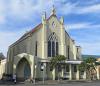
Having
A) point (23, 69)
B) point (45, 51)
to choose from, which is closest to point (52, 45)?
point (45, 51)

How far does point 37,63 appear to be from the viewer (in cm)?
6369

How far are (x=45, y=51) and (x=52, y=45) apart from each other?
3.07 meters

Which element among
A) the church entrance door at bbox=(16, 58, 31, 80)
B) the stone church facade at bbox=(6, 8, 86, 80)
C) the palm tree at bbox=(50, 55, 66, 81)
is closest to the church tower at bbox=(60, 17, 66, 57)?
the stone church facade at bbox=(6, 8, 86, 80)

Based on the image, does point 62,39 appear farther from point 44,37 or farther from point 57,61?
point 57,61

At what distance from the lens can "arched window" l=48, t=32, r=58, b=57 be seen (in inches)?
2697

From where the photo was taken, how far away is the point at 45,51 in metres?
67.0

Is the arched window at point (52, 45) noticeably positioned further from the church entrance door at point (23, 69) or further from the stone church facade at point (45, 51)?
the church entrance door at point (23, 69)

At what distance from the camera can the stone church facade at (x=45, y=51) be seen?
2470 inches

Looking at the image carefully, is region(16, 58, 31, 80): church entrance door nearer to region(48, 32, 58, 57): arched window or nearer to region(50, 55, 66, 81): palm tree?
region(50, 55, 66, 81): palm tree

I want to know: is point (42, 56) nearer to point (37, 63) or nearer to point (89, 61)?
point (37, 63)

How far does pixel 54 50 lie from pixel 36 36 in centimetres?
583

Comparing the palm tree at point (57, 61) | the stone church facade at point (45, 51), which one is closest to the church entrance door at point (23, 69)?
the stone church facade at point (45, 51)

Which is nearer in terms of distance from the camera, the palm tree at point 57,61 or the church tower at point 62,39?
the palm tree at point 57,61

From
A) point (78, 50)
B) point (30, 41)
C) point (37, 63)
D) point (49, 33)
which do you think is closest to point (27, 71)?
point (37, 63)
